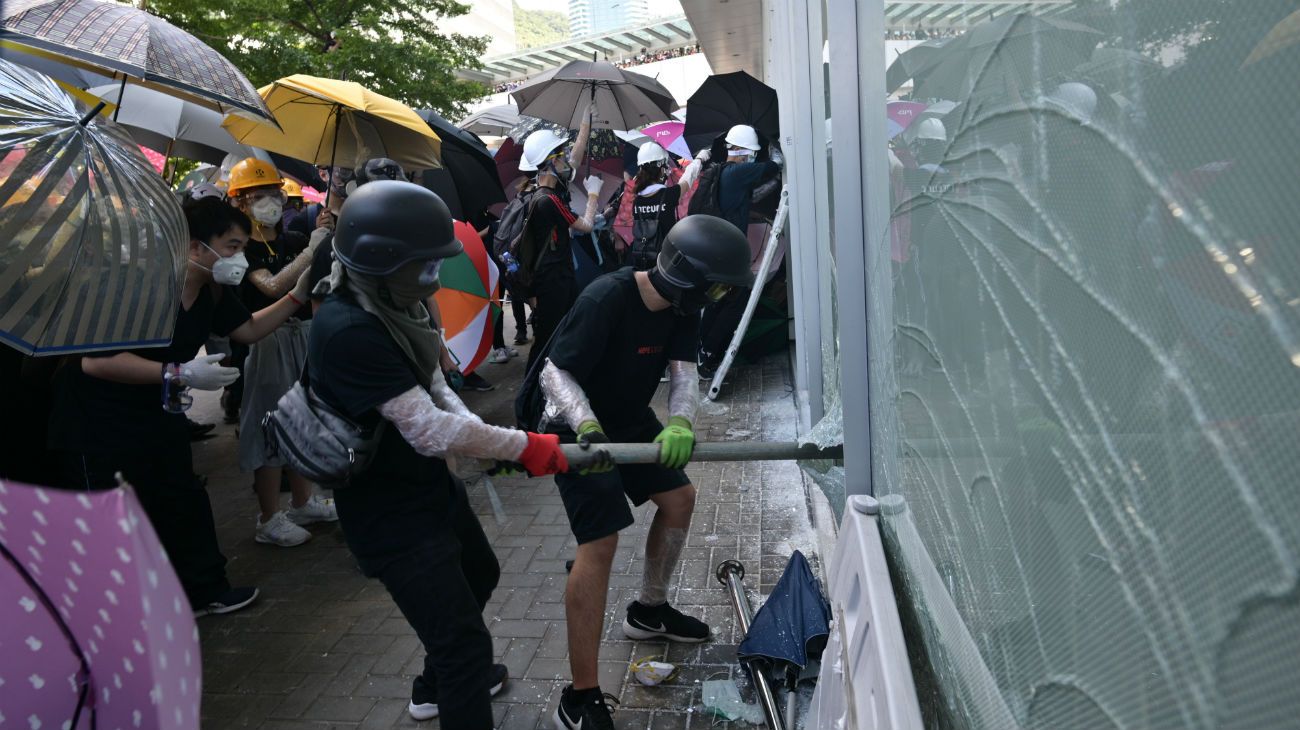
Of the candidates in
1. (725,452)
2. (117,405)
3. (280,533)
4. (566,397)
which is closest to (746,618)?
(725,452)

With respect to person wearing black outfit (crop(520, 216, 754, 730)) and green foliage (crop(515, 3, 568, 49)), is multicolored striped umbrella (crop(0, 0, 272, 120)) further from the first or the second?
green foliage (crop(515, 3, 568, 49))

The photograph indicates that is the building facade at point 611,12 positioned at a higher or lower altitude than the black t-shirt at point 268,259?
higher

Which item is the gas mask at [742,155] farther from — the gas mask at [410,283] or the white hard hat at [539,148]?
the gas mask at [410,283]

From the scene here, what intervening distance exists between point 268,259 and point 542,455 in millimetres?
3664

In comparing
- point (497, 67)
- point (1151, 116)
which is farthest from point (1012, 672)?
point (497, 67)

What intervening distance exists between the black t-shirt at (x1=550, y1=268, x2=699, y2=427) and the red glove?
1.51ft

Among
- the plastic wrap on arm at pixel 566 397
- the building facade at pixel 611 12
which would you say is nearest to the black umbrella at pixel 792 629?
the plastic wrap on arm at pixel 566 397

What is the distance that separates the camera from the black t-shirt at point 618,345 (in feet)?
10.8

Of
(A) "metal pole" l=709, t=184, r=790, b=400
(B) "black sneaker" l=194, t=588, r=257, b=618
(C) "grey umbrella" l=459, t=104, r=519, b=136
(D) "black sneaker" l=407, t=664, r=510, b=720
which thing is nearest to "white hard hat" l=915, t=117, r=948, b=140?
(D) "black sneaker" l=407, t=664, r=510, b=720

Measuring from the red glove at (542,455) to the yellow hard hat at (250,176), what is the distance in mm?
3794

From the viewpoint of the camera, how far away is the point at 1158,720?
76 cm

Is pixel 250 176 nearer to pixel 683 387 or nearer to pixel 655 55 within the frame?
pixel 683 387

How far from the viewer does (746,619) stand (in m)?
3.78

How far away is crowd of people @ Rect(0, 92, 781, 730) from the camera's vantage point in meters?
2.78
